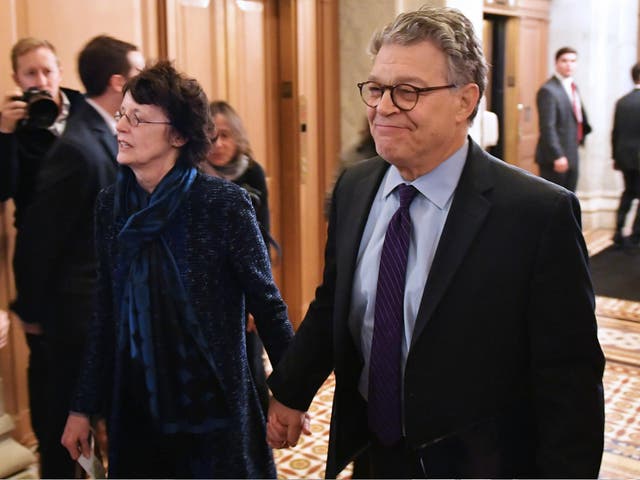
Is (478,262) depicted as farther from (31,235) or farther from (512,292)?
(31,235)

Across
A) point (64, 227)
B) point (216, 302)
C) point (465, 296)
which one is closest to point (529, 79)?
point (64, 227)

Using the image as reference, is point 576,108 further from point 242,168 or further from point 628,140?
point 242,168

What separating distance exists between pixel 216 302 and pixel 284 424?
0.36 metres

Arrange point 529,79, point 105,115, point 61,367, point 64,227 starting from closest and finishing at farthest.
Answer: point 64,227 < point 61,367 < point 105,115 < point 529,79

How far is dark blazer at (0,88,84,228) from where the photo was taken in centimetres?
272

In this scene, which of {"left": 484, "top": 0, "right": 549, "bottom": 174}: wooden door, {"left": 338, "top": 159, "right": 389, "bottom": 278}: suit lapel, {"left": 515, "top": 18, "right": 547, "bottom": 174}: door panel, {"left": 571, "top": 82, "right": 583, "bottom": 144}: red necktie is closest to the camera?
{"left": 338, "top": 159, "right": 389, "bottom": 278}: suit lapel

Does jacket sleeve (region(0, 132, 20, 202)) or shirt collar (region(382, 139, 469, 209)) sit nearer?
shirt collar (region(382, 139, 469, 209))

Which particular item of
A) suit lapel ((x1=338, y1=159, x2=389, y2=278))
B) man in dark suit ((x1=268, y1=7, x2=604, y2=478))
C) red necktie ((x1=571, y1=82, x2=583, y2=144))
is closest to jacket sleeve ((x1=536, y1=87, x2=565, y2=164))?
red necktie ((x1=571, y1=82, x2=583, y2=144))

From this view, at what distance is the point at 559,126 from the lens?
698 cm

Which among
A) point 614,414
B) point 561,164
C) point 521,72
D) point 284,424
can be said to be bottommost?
point 614,414

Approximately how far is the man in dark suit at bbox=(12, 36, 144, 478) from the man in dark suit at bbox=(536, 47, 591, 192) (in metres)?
5.05

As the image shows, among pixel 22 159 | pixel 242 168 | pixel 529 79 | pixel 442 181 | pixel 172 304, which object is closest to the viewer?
pixel 442 181

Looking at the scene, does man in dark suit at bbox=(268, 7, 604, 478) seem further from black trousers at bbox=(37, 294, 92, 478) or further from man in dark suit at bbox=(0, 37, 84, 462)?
man in dark suit at bbox=(0, 37, 84, 462)

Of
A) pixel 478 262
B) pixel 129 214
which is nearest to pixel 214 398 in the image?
pixel 129 214
